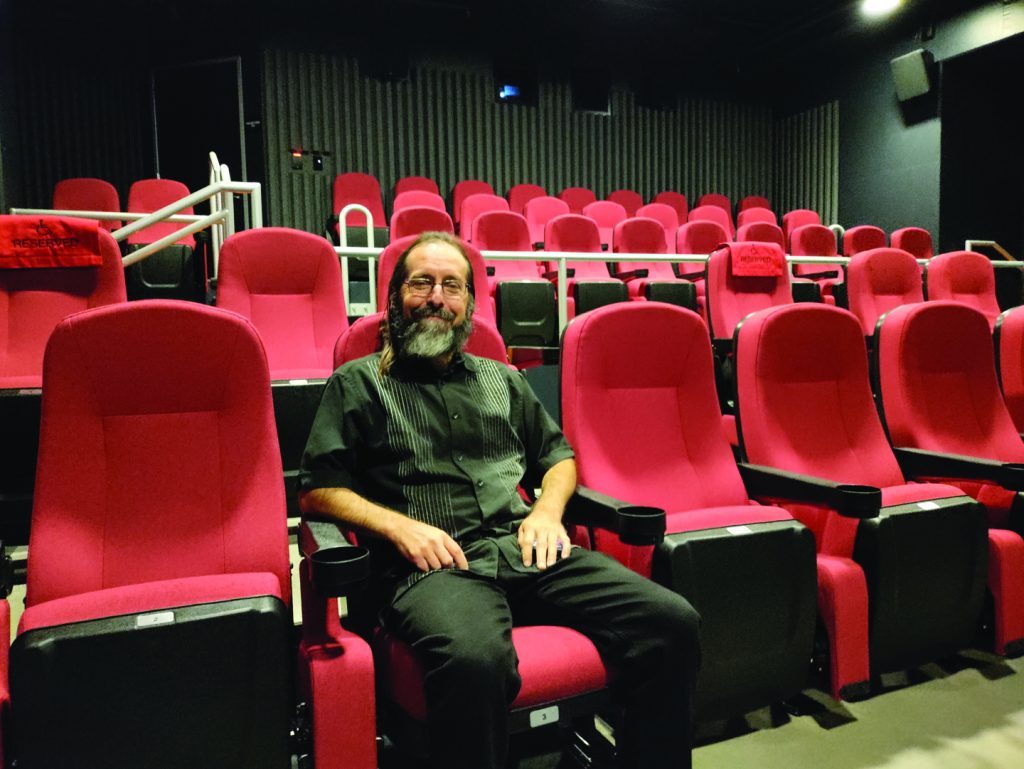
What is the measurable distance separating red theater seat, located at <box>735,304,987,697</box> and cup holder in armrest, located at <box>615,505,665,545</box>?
0.44 m

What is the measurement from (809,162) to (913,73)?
1.50m

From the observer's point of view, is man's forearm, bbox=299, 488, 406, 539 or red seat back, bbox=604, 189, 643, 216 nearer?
man's forearm, bbox=299, 488, 406, 539

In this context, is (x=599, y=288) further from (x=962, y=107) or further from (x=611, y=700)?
(x=962, y=107)

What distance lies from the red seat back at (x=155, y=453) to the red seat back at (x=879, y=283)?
2830 millimetres

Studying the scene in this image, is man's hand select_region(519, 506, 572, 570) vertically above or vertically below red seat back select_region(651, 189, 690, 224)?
below

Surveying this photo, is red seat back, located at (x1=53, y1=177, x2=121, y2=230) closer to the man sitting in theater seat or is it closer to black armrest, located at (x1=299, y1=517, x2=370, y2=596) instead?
the man sitting in theater seat

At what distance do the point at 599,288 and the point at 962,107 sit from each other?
4833mm

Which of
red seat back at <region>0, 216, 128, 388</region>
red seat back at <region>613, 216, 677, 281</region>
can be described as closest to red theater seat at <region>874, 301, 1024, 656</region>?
red seat back at <region>0, 216, 128, 388</region>

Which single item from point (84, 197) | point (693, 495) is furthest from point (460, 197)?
point (693, 495)

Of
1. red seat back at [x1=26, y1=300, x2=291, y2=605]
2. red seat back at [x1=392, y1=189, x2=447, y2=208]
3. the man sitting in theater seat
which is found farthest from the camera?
red seat back at [x1=392, y1=189, x2=447, y2=208]

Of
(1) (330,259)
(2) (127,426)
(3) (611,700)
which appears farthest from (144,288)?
(3) (611,700)

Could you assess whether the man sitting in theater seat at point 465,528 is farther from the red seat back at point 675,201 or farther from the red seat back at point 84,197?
the red seat back at point 675,201

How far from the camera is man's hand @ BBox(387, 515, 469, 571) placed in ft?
3.77

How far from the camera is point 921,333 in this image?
2.02m
